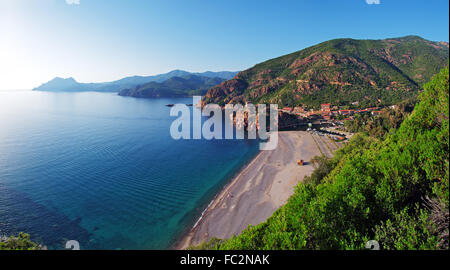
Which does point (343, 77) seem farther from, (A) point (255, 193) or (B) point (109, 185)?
(B) point (109, 185)

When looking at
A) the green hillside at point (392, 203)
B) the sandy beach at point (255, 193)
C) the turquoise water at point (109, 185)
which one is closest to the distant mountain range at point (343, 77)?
the sandy beach at point (255, 193)

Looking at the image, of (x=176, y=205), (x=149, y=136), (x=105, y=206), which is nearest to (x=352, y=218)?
(x=176, y=205)

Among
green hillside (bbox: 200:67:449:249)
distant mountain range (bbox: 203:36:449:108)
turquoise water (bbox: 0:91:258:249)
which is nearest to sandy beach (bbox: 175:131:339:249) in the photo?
turquoise water (bbox: 0:91:258:249)

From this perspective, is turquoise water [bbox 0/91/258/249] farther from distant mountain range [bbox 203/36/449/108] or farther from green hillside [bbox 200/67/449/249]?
distant mountain range [bbox 203/36/449/108]

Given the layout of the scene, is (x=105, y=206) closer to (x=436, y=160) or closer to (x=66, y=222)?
(x=66, y=222)

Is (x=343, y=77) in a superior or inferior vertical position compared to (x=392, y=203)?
superior

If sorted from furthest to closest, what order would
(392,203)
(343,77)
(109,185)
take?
(343,77)
(109,185)
(392,203)

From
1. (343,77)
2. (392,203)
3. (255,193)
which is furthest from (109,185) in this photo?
(343,77)

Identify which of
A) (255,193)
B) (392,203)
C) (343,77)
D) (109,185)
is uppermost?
(343,77)
